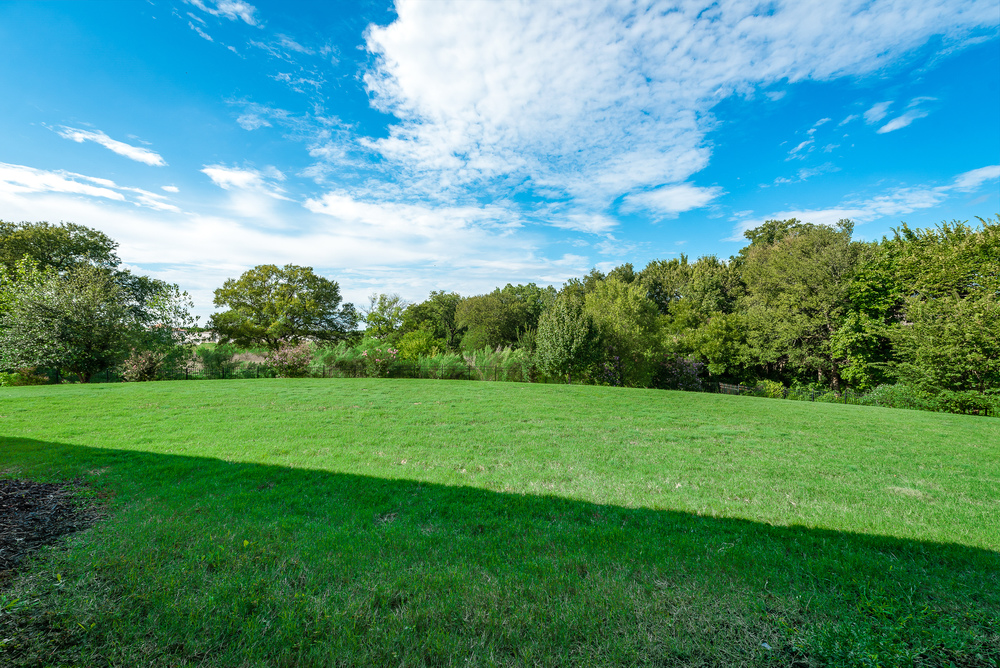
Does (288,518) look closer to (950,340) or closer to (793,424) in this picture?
(793,424)

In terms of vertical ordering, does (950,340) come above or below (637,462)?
above

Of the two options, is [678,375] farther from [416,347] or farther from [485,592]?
[485,592]

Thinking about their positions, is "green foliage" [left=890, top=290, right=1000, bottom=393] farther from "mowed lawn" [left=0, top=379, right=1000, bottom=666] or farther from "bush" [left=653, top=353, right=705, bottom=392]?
"mowed lawn" [left=0, top=379, right=1000, bottom=666]

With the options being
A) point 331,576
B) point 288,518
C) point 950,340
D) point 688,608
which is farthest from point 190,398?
point 950,340

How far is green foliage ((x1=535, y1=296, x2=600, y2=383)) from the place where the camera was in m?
21.6

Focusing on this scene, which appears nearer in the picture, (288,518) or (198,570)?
(198,570)

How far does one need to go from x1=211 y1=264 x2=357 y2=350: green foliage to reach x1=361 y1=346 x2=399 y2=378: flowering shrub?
12.0 metres

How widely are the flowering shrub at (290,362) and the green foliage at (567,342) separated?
1283 cm

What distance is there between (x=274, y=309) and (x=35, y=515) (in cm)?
3052

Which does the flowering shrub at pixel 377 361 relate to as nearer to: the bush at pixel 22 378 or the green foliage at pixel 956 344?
the bush at pixel 22 378

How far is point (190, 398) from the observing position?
425 inches

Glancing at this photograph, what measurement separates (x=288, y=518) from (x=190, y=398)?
988cm

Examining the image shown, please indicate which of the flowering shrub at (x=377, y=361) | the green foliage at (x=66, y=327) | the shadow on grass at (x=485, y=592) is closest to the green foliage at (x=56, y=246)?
the green foliage at (x=66, y=327)

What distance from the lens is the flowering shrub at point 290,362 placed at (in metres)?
19.5
